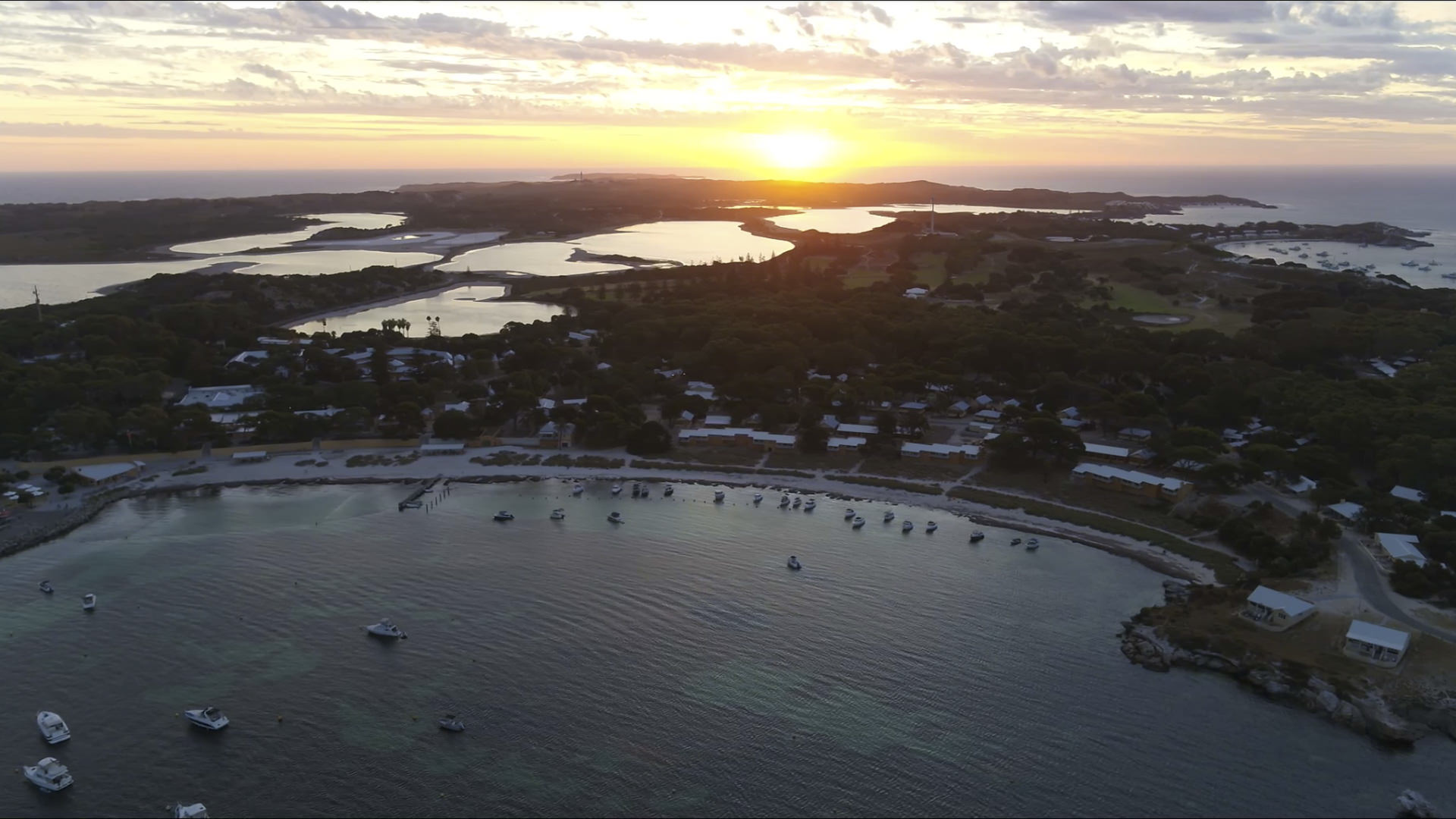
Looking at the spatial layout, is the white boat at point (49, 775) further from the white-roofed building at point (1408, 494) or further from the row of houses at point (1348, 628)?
the white-roofed building at point (1408, 494)

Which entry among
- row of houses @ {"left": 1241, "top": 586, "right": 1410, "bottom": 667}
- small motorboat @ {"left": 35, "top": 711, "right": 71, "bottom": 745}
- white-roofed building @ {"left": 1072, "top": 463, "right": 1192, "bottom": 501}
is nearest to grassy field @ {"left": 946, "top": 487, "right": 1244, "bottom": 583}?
row of houses @ {"left": 1241, "top": 586, "right": 1410, "bottom": 667}

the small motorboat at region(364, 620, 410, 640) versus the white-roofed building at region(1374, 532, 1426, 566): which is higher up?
the white-roofed building at region(1374, 532, 1426, 566)

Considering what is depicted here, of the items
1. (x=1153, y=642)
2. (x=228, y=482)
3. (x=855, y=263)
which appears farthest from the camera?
(x=855, y=263)

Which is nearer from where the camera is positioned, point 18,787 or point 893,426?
point 18,787

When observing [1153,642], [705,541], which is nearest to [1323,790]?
[1153,642]

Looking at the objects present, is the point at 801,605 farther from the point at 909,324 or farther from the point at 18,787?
the point at 909,324

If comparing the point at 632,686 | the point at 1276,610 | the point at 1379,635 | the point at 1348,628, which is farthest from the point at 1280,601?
the point at 632,686

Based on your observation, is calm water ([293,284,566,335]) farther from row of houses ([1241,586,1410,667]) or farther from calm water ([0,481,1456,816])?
row of houses ([1241,586,1410,667])
